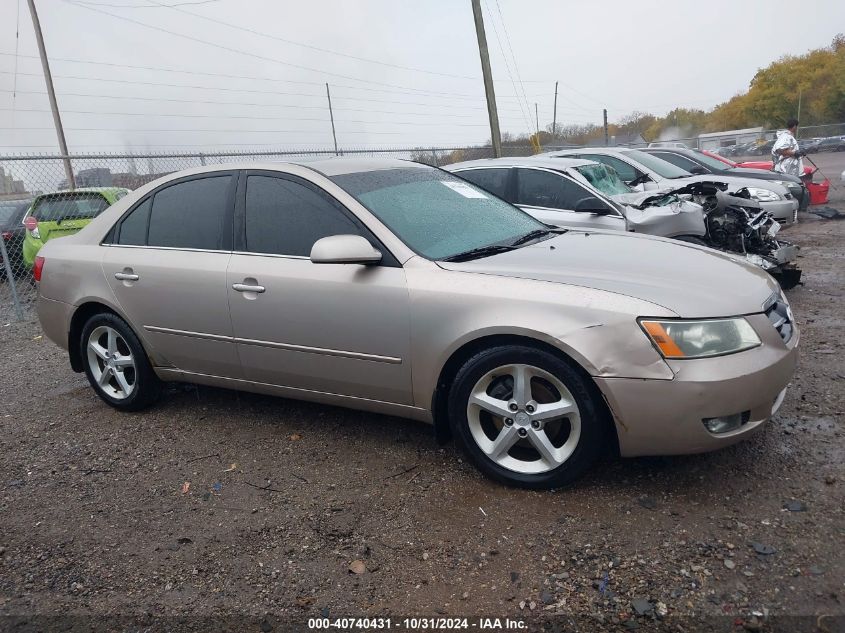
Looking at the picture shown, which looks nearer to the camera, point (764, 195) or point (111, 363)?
point (111, 363)

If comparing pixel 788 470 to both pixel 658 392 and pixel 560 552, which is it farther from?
pixel 560 552

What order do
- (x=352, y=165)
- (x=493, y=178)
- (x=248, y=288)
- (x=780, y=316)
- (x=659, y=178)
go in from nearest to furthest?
1. (x=780, y=316)
2. (x=248, y=288)
3. (x=352, y=165)
4. (x=493, y=178)
5. (x=659, y=178)

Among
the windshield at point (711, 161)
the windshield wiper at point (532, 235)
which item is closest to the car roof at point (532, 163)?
the windshield wiper at point (532, 235)

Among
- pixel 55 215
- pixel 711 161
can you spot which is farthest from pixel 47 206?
pixel 711 161

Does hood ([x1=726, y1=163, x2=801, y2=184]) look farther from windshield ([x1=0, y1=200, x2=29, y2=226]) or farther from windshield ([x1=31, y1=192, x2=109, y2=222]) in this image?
windshield ([x1=0, y1=200, x2=29, y2=226])

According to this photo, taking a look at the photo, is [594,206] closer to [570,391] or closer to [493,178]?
[493,178]

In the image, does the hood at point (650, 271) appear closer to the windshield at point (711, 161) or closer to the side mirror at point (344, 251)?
the side mirror at point (344, 251)

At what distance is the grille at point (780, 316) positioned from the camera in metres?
3.15

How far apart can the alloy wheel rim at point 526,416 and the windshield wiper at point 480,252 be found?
25.5 inches

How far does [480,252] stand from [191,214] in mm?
1886

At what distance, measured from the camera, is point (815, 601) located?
7.61 ft

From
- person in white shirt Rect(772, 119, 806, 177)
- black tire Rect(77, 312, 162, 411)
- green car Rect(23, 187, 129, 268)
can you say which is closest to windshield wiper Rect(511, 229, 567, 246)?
black tire Rect(77, 312, 162, 411)

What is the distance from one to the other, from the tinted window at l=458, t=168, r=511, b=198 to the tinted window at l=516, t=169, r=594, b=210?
0.49ft

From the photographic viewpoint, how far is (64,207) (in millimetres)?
9375
